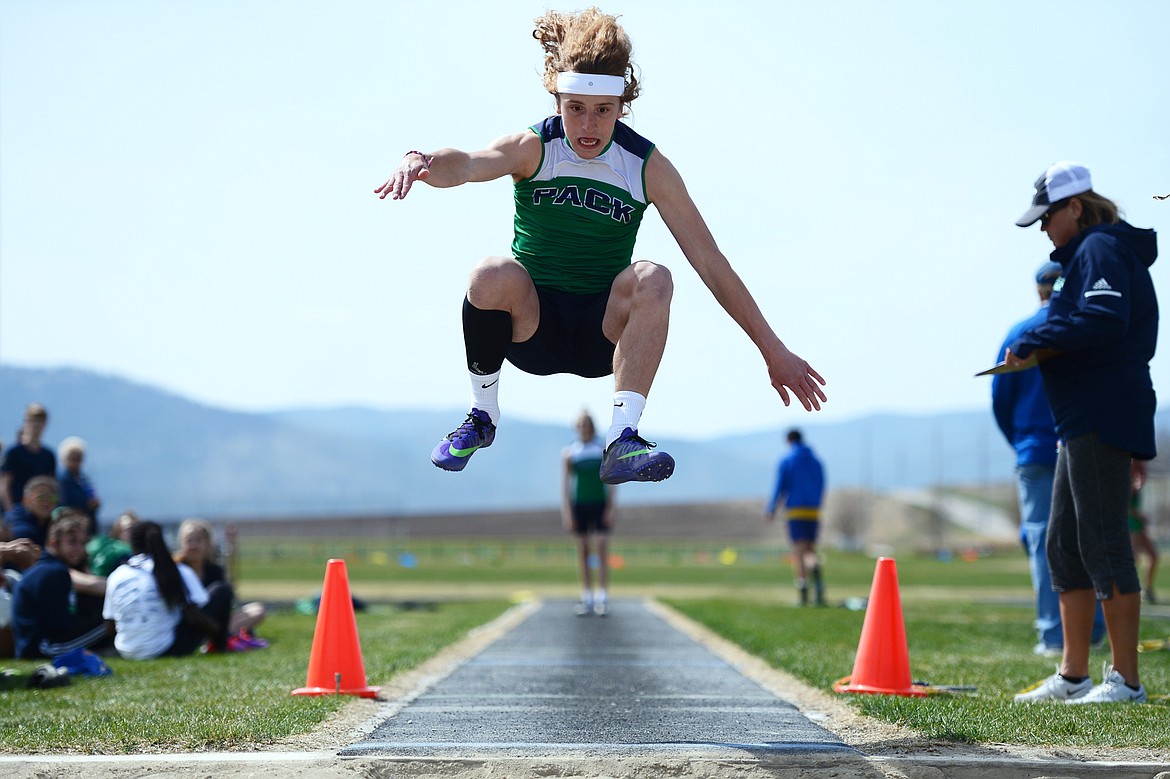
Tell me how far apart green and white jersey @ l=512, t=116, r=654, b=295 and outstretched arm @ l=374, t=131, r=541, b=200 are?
0.25 ft

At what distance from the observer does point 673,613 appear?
51.0ft

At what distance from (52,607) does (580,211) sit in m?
5.84

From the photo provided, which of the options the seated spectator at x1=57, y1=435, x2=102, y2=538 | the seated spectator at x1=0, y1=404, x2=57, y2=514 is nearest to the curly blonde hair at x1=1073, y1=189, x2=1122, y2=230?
the seated spectator at x1=0, y1=404, x2=57, y2=514

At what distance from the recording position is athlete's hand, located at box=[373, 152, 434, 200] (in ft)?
16.9

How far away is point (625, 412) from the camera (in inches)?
230

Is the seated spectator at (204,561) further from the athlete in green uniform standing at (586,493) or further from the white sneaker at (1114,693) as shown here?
the white sneaker at (1114,693)

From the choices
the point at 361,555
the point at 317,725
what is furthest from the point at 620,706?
the point at 361,555

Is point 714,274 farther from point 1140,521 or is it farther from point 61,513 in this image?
point 1140,521

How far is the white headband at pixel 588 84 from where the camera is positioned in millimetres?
5656

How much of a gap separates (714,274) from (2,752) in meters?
3.59

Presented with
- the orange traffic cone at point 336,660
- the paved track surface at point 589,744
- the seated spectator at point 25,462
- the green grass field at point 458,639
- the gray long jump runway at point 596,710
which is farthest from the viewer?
the seated spectator at point 25,462

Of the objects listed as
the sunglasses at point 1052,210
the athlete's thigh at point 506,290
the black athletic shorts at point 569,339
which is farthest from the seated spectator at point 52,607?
the sunglasses at point 1052,210

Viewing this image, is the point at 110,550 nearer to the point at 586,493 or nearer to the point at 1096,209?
the point at 586,493

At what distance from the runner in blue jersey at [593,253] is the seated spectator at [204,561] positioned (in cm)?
513
